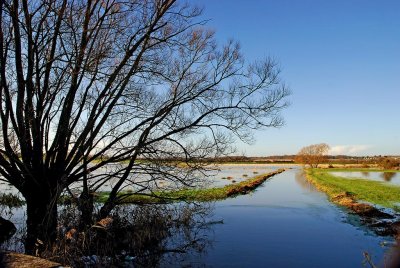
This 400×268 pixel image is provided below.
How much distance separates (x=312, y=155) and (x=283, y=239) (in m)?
92.8

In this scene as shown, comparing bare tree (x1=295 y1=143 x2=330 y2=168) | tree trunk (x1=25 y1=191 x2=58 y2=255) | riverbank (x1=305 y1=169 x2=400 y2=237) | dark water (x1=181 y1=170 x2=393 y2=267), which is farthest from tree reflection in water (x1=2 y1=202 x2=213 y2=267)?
bare tree (x1=295 y1=143 x2=330 y2=168)

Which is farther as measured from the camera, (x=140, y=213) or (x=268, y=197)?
(x=268, y=197)

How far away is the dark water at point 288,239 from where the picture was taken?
13039mm

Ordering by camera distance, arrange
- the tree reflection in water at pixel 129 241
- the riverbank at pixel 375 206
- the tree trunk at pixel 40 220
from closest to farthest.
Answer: the tree reflection in water at pixel 129 241 → the tree trunk at pixel 40 220 → the riverbank at pixel 375 206

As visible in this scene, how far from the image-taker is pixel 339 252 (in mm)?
14273

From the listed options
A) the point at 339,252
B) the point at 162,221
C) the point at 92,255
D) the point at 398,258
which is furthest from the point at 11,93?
the point at 398,258

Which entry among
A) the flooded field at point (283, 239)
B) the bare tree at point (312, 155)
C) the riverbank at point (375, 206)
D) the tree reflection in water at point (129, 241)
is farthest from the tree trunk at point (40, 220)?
the bare tree at point (312, 155)

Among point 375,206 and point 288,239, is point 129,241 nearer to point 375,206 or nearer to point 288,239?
point 288,239

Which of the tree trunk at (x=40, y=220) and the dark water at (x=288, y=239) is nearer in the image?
the tree trunk at (x=40, y=220)

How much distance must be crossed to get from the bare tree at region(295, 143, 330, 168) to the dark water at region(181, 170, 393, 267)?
78.0 m

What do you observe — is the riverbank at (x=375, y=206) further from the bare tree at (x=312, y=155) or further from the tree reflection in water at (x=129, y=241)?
the bare tree at (x=312, y=155)

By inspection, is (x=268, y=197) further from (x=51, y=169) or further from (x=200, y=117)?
(x=51, y=169)

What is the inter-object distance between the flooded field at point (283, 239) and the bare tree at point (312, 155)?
7743 cm

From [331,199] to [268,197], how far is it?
4.97 m
